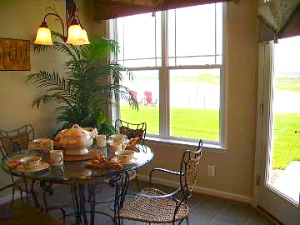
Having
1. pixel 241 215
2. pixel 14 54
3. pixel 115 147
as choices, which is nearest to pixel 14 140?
pixel 14 54

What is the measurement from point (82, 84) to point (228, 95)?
1.80 metres

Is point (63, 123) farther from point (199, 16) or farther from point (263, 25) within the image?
point (263, 25)

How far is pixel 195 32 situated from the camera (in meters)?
3.61

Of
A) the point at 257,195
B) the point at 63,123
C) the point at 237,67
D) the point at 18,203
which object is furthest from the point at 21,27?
the point at 257,195

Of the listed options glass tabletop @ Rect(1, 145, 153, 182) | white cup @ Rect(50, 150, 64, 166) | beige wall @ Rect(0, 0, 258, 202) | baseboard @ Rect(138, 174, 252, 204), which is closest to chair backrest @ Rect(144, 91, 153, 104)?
beige wall @ Rect(0, 0, 258, 202)

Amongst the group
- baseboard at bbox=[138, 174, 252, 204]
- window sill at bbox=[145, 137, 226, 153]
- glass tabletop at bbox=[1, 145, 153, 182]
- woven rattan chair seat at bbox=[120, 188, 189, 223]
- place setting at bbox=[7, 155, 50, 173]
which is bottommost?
baseboard at bbox=[138, 174, 252, 204]

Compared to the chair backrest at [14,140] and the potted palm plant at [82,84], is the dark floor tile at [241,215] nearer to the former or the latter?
the potted palm plant at [82,84]

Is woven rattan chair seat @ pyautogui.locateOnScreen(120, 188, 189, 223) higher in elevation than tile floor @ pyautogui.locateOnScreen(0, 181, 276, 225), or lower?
higher

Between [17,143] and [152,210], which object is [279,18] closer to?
[152,210]

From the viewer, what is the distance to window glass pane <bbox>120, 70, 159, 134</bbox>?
400 cm

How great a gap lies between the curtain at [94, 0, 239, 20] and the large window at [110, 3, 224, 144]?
15cm

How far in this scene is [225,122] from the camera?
3.39m

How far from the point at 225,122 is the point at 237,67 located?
64cm

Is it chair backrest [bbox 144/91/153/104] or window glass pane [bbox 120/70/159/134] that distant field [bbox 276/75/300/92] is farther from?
chair backrest [bbox 144/91/153/104]
